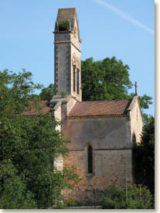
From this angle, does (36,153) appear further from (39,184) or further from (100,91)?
(100,91)

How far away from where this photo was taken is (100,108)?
118 feet

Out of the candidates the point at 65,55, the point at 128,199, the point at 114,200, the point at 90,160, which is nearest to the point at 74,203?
the point at 90,160

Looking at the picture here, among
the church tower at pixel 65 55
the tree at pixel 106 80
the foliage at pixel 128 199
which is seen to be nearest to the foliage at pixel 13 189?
the foliage at pixel 128 199

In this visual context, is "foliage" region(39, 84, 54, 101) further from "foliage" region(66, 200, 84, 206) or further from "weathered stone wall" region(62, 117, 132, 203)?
"foliage" region(66, 200, 84, 206)

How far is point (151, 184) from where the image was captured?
3412 cm

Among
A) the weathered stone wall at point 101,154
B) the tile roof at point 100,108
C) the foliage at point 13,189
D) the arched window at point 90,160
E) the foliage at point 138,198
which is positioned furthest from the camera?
the tile roof at point 100,108

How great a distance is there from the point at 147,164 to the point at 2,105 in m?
13.2

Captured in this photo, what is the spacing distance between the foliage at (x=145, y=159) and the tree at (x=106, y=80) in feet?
37.5

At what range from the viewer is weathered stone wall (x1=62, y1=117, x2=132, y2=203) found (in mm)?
34375

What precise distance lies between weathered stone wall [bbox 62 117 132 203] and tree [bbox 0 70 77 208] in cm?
942

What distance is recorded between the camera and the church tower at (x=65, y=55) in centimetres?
3797

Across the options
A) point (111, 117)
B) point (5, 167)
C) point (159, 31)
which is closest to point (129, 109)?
point (111, 117)

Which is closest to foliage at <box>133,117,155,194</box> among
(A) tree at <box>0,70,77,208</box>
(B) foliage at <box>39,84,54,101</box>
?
(A) tree at <box>0,70,77,208</box>

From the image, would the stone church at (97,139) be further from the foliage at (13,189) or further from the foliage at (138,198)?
the foliage at (13,189)
